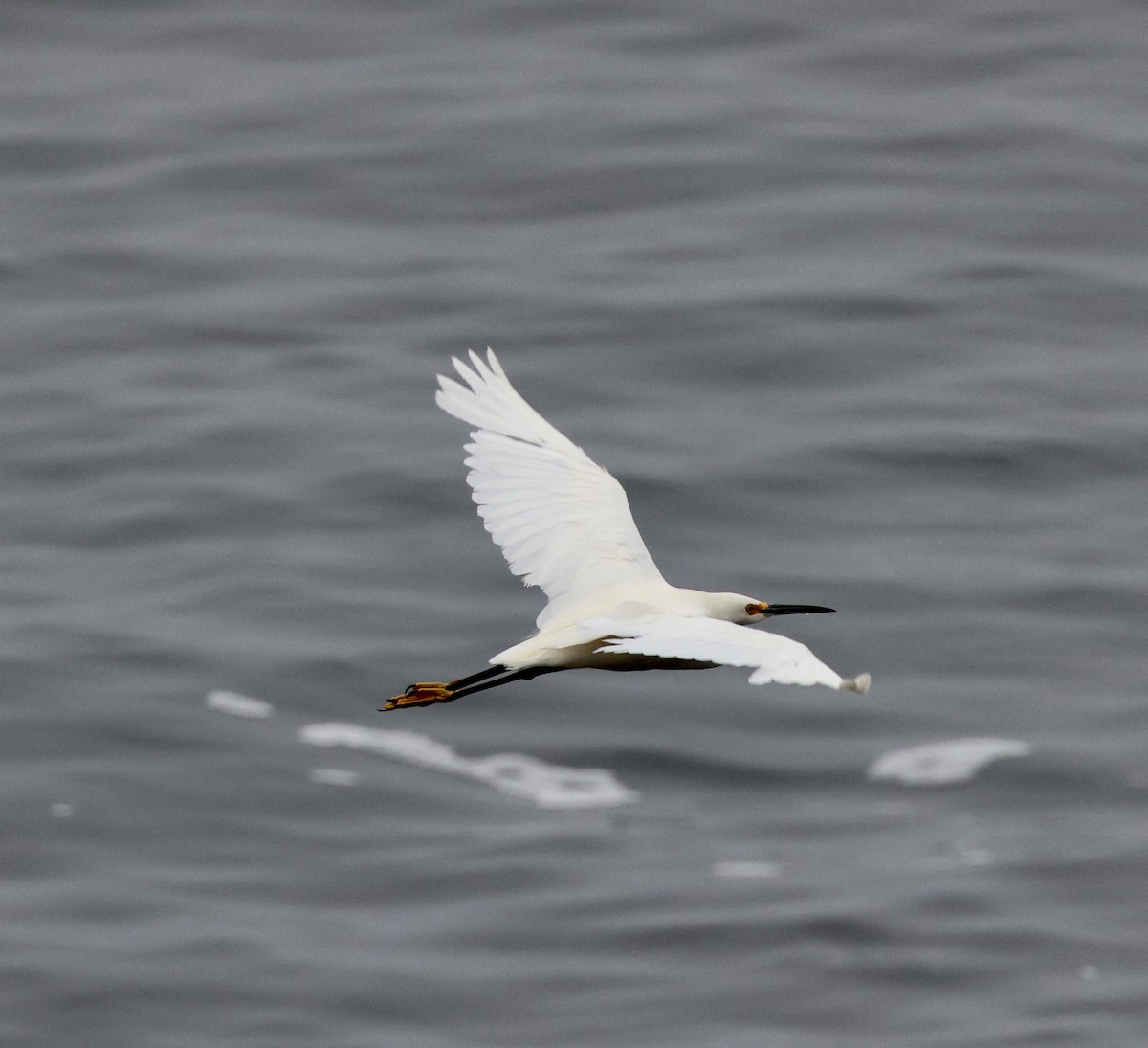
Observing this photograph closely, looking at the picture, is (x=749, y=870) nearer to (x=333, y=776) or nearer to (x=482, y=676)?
(x=333, y=776)

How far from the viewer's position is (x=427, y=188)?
5444cm

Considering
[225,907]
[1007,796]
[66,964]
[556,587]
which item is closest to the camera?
[556,587]

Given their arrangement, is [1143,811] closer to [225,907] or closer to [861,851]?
[861,851]

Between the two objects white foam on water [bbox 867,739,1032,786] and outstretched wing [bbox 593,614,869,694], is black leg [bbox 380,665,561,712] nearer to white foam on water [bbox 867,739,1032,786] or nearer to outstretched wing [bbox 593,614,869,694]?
outstretched wing [bbox 593,614,869,694]

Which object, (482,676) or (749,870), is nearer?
(482,676)

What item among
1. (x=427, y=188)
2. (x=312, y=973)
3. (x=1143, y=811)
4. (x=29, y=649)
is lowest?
(x=312, y=973)

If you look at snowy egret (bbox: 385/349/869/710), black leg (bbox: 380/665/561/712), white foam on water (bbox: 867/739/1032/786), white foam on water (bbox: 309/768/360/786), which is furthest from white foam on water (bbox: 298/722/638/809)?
black leg (bbox: 380/665/561/712)

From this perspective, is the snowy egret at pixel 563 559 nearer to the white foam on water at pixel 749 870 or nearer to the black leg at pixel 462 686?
the black leg at pixel 462 686

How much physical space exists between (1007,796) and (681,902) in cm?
672

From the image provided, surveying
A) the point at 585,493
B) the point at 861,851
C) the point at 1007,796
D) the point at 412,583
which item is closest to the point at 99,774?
the point at 412,583

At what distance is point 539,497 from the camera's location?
17.2m

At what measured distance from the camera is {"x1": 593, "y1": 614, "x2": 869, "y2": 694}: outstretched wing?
12.4 meters

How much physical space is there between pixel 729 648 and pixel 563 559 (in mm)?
3592

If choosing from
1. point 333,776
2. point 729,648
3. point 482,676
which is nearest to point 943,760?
point 333,776
